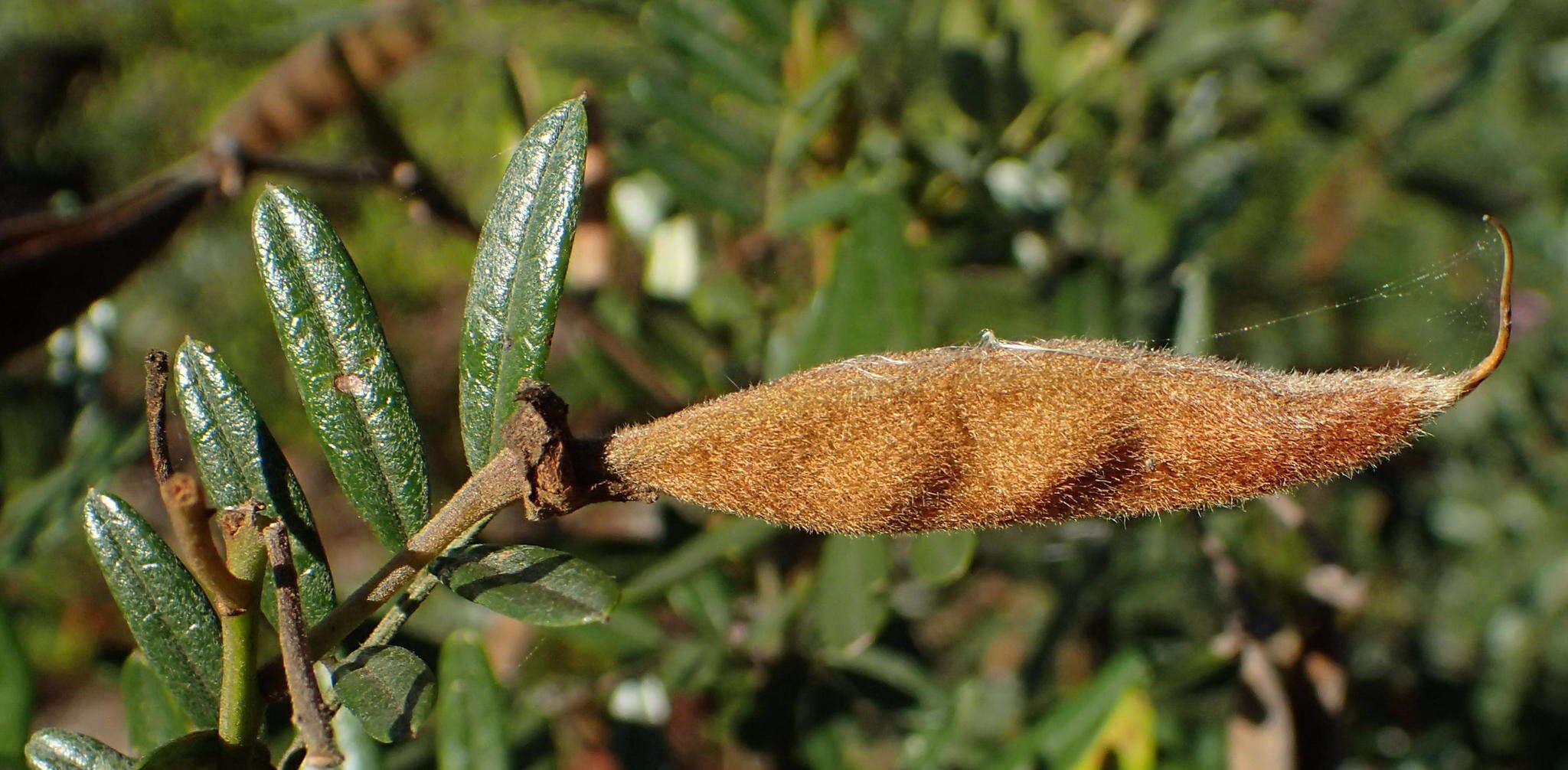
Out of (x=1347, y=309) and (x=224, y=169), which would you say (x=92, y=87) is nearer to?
(x=224, y=169)

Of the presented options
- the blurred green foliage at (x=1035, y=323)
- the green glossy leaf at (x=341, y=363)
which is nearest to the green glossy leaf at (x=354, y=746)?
the blurred green foliage at (x=1035, y=323)

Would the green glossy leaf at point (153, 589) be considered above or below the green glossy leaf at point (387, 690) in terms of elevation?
above

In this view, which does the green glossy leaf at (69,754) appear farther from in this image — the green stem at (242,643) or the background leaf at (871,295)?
the background leaf at (871,295)

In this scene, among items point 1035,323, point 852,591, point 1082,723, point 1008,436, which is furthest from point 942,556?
point 1035,323

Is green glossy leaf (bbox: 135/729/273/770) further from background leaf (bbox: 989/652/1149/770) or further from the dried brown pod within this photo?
background leaf (bbox: 989/652/1149/770)

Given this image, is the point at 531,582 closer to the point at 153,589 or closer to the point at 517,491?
the point at 517,491

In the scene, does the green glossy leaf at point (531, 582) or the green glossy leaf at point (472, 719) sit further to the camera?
the green glossy leaf at point (472, 719)

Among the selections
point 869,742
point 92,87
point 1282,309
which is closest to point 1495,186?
point 1282,309
